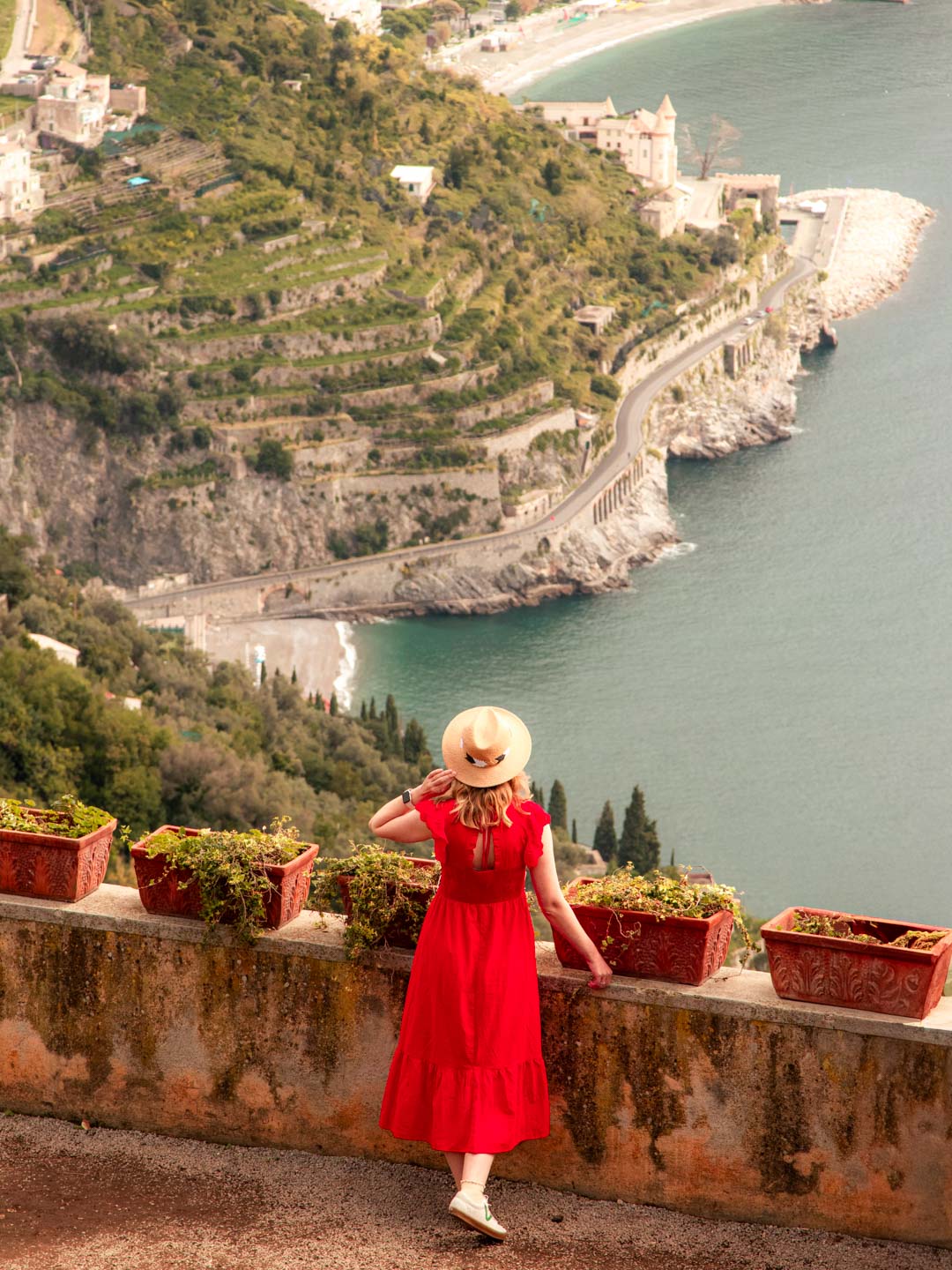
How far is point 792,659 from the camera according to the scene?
58.3 meters

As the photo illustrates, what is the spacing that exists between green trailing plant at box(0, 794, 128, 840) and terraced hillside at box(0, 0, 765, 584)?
54.3 m

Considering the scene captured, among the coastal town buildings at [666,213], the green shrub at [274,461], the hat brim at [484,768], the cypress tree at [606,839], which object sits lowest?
the cypress tree at [606,839]

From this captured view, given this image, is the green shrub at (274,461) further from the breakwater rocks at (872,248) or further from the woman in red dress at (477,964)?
the woman in red dress at (477,964)

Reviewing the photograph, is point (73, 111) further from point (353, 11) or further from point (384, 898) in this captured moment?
point (384, 898)

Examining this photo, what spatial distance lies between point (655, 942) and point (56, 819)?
1899mm

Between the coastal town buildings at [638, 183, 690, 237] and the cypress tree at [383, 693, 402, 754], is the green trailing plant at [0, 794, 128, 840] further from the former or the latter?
the coastal town buildings at [638, 183, 690, 237]

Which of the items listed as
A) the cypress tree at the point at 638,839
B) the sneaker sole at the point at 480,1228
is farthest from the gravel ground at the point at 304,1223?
the cypress tree at the point at 638,839

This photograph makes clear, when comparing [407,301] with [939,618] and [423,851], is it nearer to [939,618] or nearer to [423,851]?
[939,618]

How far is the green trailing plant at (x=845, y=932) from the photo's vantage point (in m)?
5.27

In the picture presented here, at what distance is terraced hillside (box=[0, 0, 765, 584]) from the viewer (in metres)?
61.0

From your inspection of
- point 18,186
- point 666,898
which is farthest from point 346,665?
point 666,898

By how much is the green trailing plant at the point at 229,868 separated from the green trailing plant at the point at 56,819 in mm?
292

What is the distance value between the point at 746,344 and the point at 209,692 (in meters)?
38.6

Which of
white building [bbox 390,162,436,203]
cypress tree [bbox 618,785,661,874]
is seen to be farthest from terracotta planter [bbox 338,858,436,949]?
white building [bbox 390,162,436,203]
